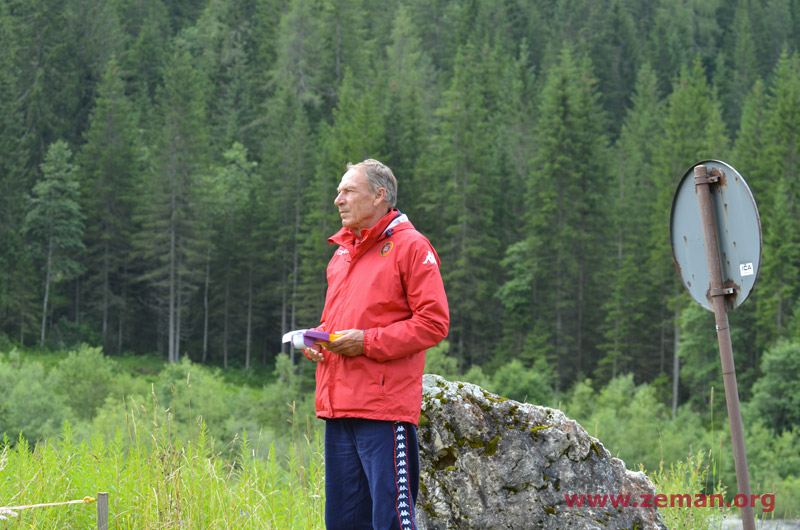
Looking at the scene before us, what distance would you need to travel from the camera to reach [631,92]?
256 feet

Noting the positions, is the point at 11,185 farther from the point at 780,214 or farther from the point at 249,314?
the point at 780,214

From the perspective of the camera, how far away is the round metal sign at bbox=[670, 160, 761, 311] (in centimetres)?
316

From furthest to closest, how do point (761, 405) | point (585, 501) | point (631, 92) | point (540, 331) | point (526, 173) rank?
point (631, 92), point (526, 173), point (540, 331), point (761, 405), point (585, 501)

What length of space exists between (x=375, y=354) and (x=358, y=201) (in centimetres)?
57

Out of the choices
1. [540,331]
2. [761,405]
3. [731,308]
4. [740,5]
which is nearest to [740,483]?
[731,308]

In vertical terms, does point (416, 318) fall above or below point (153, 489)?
above

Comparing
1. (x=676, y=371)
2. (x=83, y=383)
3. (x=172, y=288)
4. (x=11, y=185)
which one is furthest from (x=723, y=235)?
(x=11, y=185)

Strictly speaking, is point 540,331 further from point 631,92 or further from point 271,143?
point 631,92

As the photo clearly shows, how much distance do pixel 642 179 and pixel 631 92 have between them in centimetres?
2315

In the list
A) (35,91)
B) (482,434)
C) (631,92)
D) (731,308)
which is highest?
(631,92)

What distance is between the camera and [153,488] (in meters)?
3.55

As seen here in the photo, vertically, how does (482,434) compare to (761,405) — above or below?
above

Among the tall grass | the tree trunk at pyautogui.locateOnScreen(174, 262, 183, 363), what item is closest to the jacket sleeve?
the tall grass

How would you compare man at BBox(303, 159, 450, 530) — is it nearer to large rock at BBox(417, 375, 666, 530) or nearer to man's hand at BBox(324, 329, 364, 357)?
man's hand at BBox(324, 329, 364, 357)
